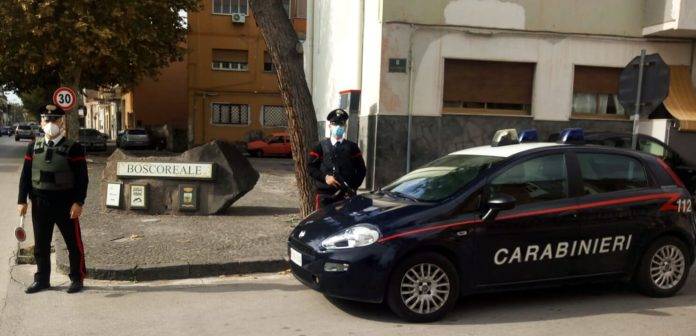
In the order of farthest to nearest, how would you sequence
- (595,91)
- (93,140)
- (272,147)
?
(93,140)
(272,147)
(595,91)

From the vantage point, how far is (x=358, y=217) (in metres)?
4.96

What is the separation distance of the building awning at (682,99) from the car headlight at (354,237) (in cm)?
1106

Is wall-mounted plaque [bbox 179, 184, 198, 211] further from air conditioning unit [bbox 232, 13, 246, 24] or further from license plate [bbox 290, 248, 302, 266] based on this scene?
air conditioning unit [bbox 232, 13, 246, 24]

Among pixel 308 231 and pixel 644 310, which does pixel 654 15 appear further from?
pixel 308 231

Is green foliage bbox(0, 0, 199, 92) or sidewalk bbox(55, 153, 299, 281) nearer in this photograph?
sidewalk bbox(55, 153, 299, 281)

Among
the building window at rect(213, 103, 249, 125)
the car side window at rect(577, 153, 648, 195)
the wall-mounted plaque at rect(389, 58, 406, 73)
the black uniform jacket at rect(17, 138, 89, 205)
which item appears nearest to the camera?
the car side window at rect(577, 153, 648, 195)

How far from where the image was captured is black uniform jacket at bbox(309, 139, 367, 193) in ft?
22.0

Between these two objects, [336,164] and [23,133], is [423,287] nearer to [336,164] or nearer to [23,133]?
[336,164]

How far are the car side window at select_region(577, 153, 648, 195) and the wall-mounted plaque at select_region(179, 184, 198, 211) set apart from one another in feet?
20.6

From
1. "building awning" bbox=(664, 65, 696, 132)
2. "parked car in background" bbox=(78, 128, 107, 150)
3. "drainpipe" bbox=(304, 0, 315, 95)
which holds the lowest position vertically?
"parked car in background" bbox=(78, 128, 107, 150)

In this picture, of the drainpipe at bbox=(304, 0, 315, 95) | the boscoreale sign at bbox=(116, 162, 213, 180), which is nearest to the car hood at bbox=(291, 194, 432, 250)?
the boscoreale sign at bbox=(116, 162, 213, 180)

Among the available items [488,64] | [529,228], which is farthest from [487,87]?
[529,228]

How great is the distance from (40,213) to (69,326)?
1.35 meters

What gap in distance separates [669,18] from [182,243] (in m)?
11.5
